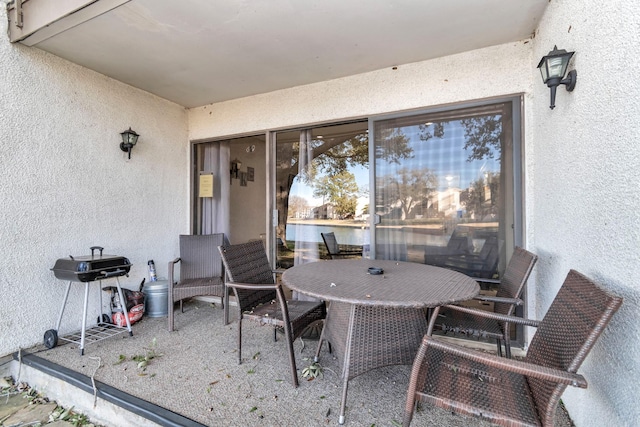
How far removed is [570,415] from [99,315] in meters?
3.96

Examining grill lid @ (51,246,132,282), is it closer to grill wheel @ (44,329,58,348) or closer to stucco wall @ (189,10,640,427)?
grill wheel @ (44,329,58,348)

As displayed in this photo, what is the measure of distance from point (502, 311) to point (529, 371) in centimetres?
109

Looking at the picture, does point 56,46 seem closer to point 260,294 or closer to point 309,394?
point 260,294

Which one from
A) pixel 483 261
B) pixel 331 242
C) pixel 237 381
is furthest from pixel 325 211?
pixel 237 381

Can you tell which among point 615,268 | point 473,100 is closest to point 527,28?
point 473,100

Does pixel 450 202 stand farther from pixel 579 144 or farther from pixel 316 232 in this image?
pixel 316 232

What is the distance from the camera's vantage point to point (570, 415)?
1709mm

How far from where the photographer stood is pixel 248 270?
7.97 ft

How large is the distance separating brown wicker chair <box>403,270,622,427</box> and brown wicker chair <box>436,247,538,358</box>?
1.41 feet

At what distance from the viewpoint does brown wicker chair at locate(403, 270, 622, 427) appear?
1021 mm

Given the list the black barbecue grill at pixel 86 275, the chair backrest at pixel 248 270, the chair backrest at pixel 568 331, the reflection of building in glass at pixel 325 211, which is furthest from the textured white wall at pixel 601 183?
the black barbecue grill at pixel 86 275

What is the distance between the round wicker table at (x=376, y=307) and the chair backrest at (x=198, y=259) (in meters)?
1.82

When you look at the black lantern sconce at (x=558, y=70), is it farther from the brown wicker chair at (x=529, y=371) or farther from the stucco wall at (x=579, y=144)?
the brown wicker chair at (x=529, y=371)

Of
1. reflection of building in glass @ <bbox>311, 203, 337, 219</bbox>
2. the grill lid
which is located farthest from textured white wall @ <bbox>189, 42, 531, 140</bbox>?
the grill lid
